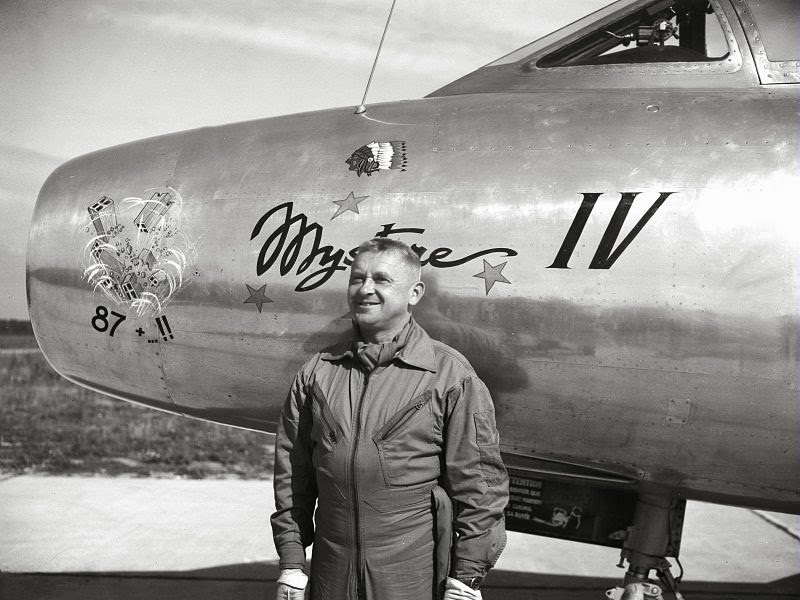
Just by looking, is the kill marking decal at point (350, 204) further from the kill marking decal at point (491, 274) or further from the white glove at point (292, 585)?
the white glove at point (292, 585)

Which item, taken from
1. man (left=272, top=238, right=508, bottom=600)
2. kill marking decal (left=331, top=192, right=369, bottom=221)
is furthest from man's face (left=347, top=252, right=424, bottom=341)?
kill marking decal (left=331, top=192, right=369, bottom=221)

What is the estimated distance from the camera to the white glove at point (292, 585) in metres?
2.49

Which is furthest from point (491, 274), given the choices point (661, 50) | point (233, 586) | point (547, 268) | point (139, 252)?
point (233, 586)

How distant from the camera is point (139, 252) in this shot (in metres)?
3.38

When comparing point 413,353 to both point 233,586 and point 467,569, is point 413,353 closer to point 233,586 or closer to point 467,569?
point 467,569

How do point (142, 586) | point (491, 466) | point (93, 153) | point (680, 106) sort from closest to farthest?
point (491, 466) → point (680, 106) → point (93, 153) → point (142, 586)

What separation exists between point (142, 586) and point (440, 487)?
11.6 ft

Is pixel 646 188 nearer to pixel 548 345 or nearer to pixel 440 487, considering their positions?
pixel 548 345

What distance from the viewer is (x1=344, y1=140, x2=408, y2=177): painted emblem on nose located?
315 centimetres

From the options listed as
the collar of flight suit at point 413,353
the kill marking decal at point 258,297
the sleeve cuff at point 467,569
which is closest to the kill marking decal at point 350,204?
the kill marking decal at point 258,297

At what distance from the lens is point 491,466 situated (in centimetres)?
240

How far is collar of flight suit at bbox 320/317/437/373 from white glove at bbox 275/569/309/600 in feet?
2.13

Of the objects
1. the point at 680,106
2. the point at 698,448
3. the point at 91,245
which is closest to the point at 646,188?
the point at 680,106

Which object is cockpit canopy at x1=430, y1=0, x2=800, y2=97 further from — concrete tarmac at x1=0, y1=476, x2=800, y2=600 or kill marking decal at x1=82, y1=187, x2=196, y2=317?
concrete tarmac at x1=0, y1=476, x2=800, y2=600
